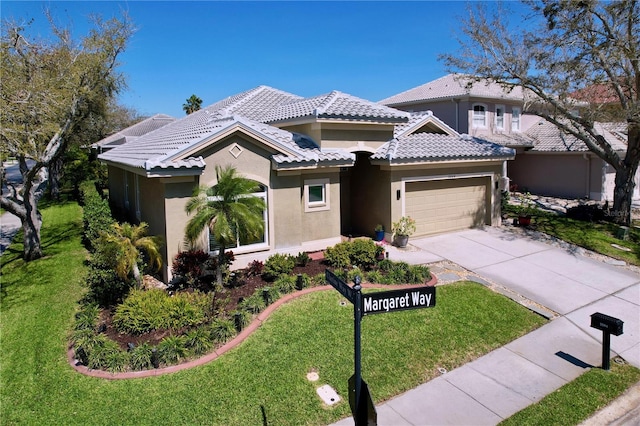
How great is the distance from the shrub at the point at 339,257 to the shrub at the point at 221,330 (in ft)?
14.2

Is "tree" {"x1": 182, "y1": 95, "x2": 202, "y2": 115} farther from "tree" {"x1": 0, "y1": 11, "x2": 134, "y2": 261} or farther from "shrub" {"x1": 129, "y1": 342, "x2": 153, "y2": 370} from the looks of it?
"shrub" {"x1": 129, "y1": 342, "x2": 153, "y2": 370}

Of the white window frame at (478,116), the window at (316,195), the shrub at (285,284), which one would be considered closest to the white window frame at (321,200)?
the window at (316,195)

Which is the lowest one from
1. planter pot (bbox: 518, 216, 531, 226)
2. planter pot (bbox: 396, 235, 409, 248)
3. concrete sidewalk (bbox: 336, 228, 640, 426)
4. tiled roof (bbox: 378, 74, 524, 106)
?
concrete sidewalk (bbox: 336, 228, 640, 426)

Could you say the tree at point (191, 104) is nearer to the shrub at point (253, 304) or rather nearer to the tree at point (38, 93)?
the tree at point (38, 93)

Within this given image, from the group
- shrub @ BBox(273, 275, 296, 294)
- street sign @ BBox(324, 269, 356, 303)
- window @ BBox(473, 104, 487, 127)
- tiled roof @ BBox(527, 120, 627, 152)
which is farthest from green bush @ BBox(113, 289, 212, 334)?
tiled roof @ BBox(527, 120, 627, 152)

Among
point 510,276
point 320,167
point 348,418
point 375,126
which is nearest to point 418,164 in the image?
point 375,126

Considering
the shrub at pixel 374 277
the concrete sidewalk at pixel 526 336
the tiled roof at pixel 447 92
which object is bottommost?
the concrete sidewalk at pixel 526 336

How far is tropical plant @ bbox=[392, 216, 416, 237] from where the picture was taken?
1546 centimetres

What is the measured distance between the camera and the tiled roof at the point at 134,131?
31.2 m

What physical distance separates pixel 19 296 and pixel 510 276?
13.6 meters

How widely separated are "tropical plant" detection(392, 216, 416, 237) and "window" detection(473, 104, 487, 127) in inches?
587

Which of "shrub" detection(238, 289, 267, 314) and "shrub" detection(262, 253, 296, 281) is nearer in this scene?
"shrub" detection(238, 289, 267, 314)

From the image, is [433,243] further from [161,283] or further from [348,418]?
[348,418]

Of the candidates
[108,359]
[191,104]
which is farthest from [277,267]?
[191,104]
